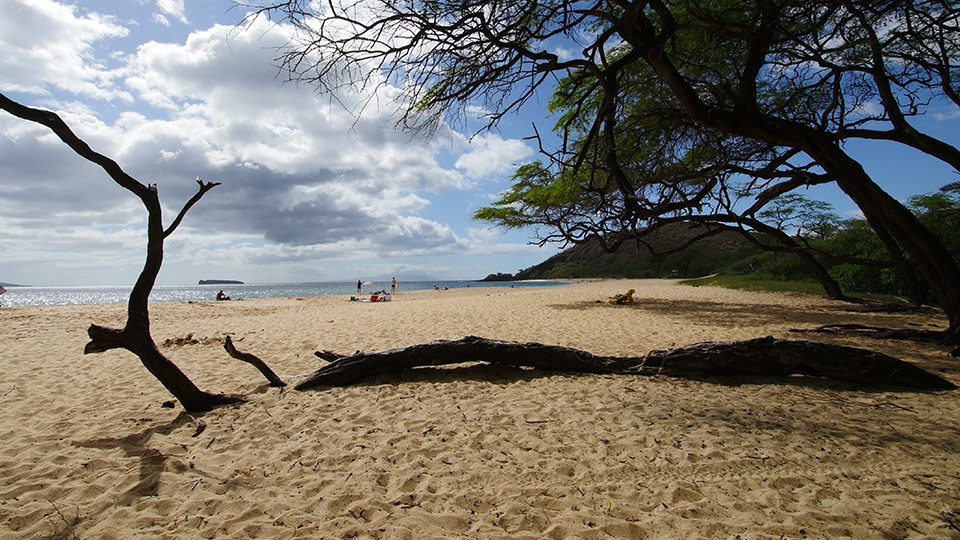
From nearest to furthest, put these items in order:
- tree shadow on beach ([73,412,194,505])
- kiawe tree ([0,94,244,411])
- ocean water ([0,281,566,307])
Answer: tree shadow on beach ([73,412,194,505])
kiawe tree ([0,94,244,411])
ocean water ([0,281,566,307])

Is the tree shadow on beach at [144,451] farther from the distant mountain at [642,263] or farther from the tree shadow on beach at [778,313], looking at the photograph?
the distant mountain at [642,263]

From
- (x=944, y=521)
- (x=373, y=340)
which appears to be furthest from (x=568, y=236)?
(x=944, y=521)

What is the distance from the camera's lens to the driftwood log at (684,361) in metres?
4.97

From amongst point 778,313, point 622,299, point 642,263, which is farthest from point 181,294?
point 642,263

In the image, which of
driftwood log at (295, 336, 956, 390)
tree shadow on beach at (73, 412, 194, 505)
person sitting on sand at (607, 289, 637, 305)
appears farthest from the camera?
person sitting on sand at (607, 289, 637, 305)

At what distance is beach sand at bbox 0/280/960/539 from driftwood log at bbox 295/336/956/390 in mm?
185

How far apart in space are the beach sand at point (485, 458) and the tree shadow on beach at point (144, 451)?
0.07 feet

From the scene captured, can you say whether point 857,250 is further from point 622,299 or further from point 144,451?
point 144,451

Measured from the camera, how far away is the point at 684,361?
5.43 m

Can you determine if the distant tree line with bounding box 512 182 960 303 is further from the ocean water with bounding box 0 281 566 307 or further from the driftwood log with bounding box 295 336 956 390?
the ocean water with bounding box 0 281 566 307

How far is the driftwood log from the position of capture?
16.3 ft

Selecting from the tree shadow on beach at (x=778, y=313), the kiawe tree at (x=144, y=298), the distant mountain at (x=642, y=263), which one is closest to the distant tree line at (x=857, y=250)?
the tree shadow on beach at (x=778, y=313)

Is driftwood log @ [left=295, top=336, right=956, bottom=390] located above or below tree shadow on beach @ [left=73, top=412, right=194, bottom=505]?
above

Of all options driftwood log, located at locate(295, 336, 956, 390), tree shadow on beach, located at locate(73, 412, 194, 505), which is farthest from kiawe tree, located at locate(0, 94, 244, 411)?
driftwood log, located at locate(295, 336, 956, 390)
